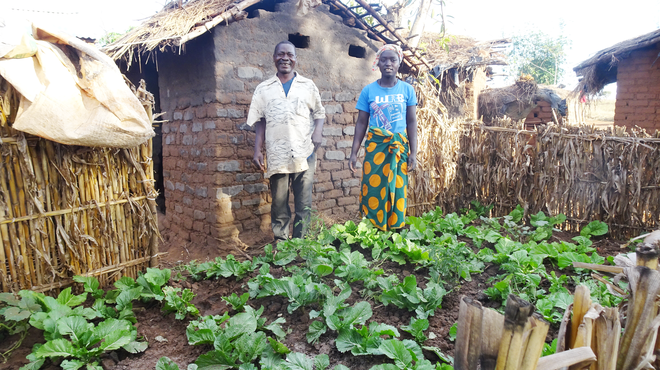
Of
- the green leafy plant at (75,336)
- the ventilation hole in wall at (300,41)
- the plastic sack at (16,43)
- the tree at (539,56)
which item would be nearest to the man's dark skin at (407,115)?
the ventilation hole in wall at (300,41)

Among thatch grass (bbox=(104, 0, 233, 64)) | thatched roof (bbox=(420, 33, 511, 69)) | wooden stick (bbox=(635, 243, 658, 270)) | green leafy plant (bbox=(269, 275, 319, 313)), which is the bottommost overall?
green leafy plant (bbox=(269, 275, 319, 313))

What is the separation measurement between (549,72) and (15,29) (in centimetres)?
2667

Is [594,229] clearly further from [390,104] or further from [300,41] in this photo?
[300,41]

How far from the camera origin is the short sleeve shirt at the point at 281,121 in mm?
3801

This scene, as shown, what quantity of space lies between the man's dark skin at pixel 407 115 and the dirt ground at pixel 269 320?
1.26 meters

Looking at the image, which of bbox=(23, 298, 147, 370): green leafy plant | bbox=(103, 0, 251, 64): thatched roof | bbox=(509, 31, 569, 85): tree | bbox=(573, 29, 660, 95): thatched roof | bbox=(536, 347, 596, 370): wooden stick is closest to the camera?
bbox=(536, 347, 596, 370): wooden stick

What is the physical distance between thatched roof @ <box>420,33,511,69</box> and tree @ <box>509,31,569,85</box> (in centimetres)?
1515

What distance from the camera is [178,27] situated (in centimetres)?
380

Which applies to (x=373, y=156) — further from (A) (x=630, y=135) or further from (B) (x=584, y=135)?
(A) (x=630, y=135)

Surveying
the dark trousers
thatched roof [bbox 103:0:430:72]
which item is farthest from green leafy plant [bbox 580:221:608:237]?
thatched roof [bbox 103:0:430:72]

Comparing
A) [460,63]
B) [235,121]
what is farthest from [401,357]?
[460,63]

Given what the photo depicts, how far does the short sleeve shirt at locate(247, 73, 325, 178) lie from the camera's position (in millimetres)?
3801

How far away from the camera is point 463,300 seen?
43.0 inches

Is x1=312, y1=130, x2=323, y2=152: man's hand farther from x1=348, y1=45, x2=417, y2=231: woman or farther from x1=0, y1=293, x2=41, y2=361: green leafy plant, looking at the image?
x1=0, y1=293, x2=41, y2=361: green leafy plant
